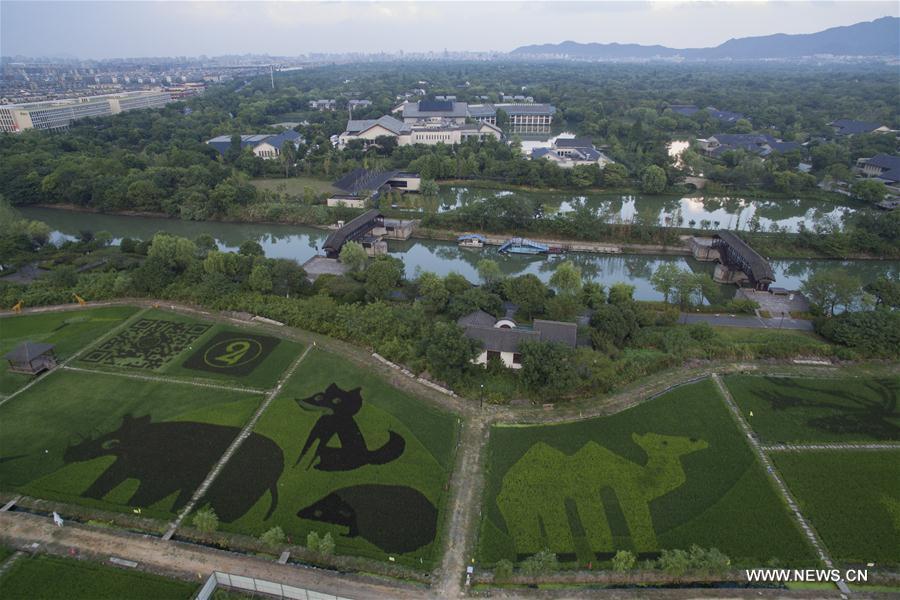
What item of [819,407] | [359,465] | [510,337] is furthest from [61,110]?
[819,407]

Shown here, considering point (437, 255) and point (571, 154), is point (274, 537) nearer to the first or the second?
point (437, 255)

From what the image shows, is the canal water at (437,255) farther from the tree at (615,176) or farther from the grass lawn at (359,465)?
the tree at (615,176)

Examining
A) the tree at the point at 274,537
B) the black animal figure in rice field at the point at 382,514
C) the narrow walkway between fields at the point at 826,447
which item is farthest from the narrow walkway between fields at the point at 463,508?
the narrow walkway between fields at the point at 826,447

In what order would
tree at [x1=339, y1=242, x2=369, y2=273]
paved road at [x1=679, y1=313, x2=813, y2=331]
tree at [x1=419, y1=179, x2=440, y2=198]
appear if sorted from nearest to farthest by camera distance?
1. paved road at [x1=679, y1=313, x2=813, y2=331]
2. tree at [x1=339, y1=242, x2=369, y2=273]
3. tree at [x1=419, y1=179, x2=440, y2=198]

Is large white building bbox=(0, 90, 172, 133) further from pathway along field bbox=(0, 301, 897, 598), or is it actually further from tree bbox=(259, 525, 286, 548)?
tree bbox=(259, 525, 286, 548)

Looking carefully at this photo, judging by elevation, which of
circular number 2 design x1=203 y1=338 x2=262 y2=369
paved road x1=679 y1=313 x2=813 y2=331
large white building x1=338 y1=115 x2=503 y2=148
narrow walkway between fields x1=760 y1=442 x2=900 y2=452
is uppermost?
large white building x1=338 y1=115 x2=503 y2=148

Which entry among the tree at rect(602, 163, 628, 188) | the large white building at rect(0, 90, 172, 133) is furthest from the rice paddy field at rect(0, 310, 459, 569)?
the large white building at rect(0, 90, 172, 133)

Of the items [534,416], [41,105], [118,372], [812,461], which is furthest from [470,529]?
[41,105]
